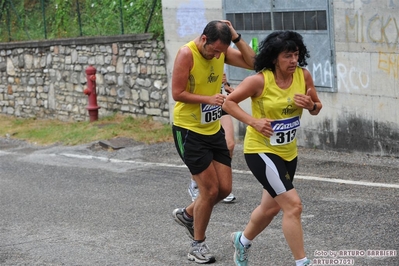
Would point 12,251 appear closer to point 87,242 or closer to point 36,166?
point 87,242

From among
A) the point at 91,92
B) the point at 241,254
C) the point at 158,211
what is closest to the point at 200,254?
the point at 241,254

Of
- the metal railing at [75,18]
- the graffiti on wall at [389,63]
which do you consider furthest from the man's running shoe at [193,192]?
the metal railing at [75,18]

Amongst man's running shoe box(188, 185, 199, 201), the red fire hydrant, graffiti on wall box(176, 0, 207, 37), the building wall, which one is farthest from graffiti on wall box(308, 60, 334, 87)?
the red fire hydrant

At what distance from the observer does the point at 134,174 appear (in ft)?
36.6

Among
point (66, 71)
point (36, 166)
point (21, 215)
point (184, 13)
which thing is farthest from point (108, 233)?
point (66, 71)

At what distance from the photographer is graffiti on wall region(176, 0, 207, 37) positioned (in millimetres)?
13414

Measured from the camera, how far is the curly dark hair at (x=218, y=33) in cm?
659

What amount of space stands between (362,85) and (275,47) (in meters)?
5.34

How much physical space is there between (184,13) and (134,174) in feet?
12.0

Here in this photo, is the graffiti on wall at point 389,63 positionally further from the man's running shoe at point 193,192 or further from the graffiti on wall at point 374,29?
the man's running shoe at point 193,192

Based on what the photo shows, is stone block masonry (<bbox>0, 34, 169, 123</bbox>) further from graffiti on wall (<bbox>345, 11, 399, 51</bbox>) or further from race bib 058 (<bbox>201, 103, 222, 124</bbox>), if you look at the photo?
race bib 058 (<bbox>201, 103, 222, 124</bbox>)

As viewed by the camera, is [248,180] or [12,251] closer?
[12,251]

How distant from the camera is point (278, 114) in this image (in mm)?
6074

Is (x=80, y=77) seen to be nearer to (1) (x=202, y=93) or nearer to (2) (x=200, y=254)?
(1) (x=202, y=93)
